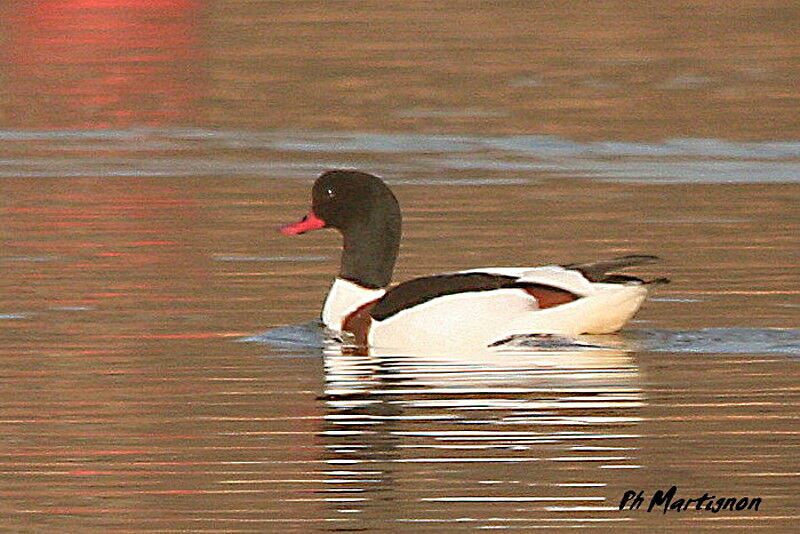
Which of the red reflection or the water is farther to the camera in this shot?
the red reflection

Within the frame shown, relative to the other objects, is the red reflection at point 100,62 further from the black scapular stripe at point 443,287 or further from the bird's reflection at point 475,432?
the bird's reflection at point 475,432

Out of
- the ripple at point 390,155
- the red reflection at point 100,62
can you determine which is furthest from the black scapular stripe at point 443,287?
the red reflection at point 100,62

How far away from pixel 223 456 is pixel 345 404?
46.9 inches

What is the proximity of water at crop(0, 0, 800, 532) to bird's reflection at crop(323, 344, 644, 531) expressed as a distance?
2cm

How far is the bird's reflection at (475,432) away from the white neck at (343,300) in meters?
0.35

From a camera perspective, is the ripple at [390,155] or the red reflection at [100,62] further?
the red reflection at [100,62]

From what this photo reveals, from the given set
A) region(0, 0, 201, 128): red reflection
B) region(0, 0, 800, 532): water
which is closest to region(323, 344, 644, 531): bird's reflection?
region(0, 0, 800, 532): water

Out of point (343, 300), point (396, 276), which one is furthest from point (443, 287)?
point (396, 276)

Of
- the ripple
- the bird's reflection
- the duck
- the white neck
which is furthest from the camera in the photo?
the ripple

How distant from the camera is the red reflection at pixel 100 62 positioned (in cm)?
2438

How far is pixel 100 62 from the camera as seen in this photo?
28.6 metres

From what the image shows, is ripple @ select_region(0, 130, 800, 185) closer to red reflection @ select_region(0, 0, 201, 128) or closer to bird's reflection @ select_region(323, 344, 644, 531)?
red reflection @ select_region(0, 0, 201, 128)

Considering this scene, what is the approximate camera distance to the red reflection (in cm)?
2438

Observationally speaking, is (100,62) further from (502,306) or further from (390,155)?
(502,306)
